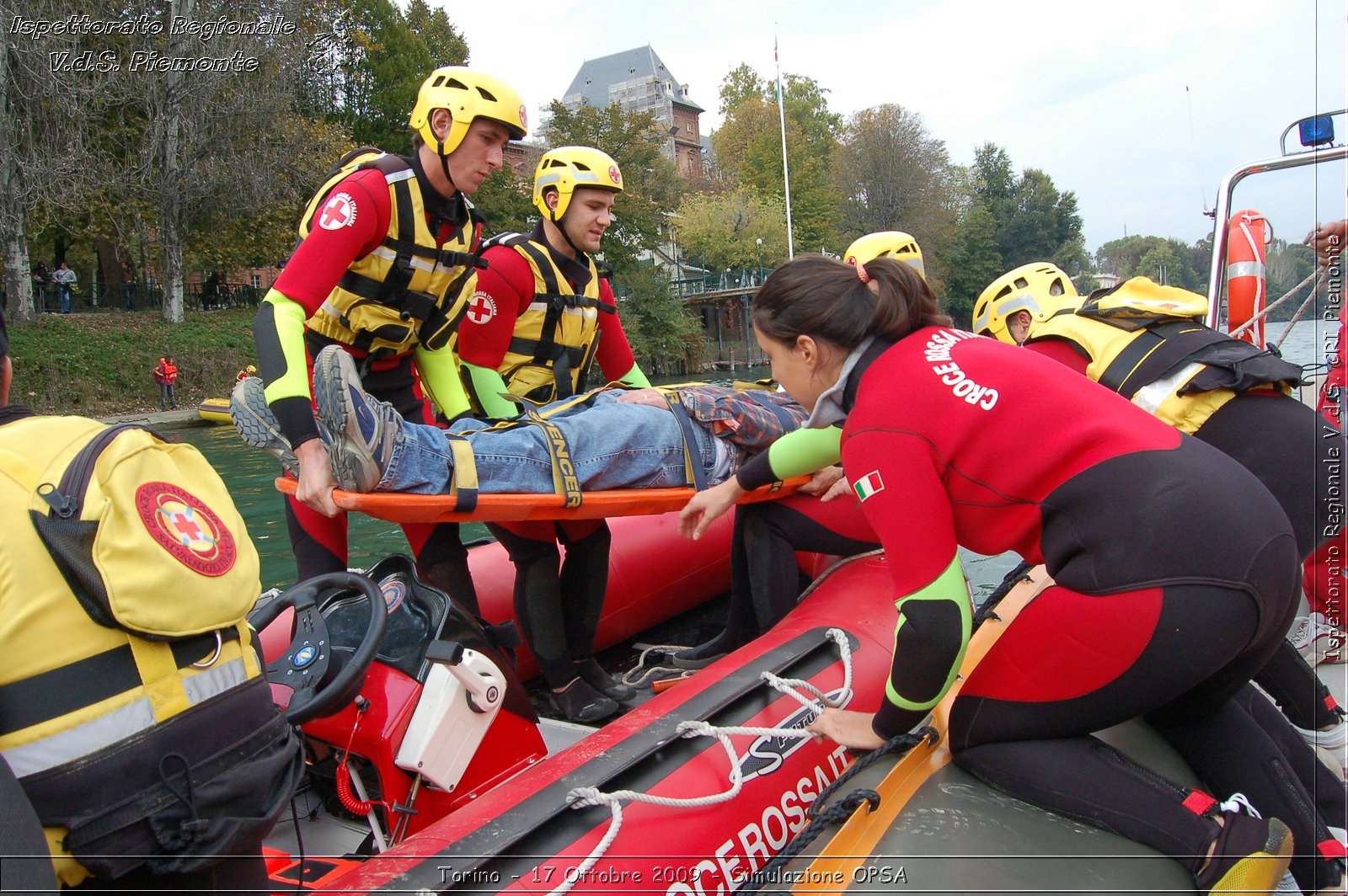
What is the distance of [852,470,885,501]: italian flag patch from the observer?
5.69ft

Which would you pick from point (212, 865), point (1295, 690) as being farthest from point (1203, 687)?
point (212, 865)

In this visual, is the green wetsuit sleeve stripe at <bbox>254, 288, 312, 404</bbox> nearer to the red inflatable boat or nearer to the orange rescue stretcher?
the orange rescue stretcher

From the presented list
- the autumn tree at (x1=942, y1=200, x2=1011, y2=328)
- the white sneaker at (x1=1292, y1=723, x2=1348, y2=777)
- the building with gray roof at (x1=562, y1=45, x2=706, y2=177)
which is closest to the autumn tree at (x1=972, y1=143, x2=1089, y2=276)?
the autumn tree at (x1=942, y1=200, x2=1011, y2=328)

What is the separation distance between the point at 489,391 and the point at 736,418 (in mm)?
1089

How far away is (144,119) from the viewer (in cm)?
2258

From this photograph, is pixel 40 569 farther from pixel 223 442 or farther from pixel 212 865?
pixel 223 442

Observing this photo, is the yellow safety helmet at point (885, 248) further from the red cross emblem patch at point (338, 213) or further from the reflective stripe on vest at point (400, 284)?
the red cross emblem patch at point (338, 213)

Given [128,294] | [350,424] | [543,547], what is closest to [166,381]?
[128,294]

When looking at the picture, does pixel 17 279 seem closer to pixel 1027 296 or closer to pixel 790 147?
pixel 1027 296

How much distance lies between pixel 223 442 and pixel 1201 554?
16114 millimetres

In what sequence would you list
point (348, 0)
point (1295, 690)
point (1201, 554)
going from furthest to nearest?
point (348, 0) < point (1295, 690) < point (1201, 554)

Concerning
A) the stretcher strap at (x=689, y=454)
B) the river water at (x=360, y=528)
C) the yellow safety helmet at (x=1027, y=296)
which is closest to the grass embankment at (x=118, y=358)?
the river water at (x=360, y=528)

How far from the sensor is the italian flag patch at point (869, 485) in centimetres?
173

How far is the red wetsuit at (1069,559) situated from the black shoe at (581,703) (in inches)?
61.1
